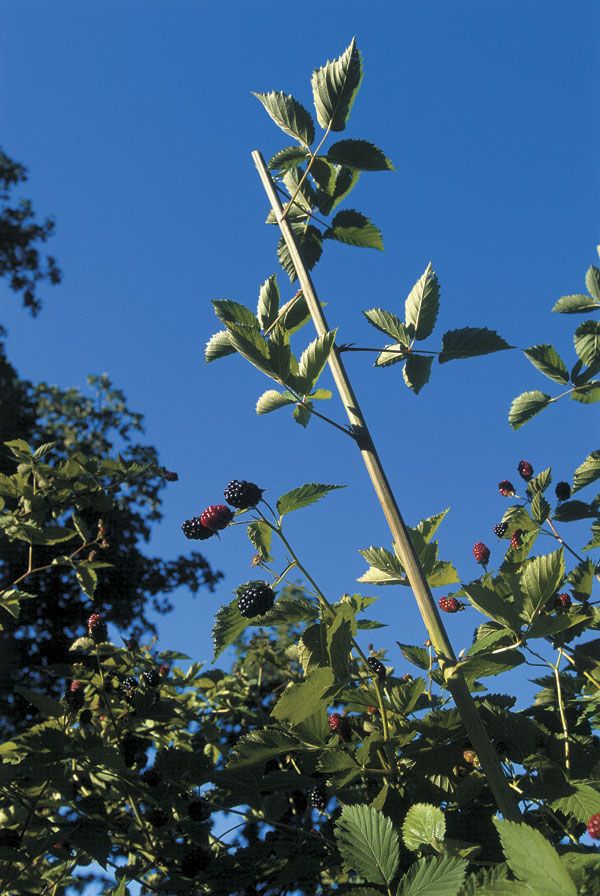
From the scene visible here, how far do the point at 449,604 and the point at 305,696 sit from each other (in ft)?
2.71

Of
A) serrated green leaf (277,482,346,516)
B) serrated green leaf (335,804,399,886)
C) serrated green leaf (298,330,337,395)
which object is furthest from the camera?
serrated green leaf (277,482,346,516)

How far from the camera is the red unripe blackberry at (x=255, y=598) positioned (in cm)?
113

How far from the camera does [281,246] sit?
1463 mm

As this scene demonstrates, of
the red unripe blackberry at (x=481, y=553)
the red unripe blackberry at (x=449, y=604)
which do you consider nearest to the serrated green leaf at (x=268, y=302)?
the red unripe blackberry at (x=449, y=604)

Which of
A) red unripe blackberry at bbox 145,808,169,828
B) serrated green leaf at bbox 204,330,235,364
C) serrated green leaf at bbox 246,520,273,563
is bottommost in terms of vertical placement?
red unripe blackberry at bbox 145,808,169,828

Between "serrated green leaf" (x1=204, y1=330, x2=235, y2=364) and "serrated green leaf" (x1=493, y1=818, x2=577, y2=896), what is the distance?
0.95 meters

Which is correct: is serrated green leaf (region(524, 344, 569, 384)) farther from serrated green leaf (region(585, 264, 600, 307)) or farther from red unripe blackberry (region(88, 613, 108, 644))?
red unripe blackberry (region(88, 613, 108, 644))

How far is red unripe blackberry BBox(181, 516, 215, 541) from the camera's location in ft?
4.29

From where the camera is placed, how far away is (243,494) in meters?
1.23

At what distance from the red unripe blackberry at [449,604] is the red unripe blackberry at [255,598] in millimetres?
757

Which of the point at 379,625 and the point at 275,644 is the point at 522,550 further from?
the point at 275,644

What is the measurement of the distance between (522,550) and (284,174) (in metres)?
1.01

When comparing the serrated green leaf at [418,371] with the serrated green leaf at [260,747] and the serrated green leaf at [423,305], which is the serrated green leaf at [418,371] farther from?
the serrated green leaf at [260,747]

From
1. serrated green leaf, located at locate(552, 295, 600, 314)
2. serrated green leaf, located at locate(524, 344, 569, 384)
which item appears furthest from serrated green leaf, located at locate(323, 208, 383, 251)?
serrated green leaf, located at locate(552, 295, 600, 314)
